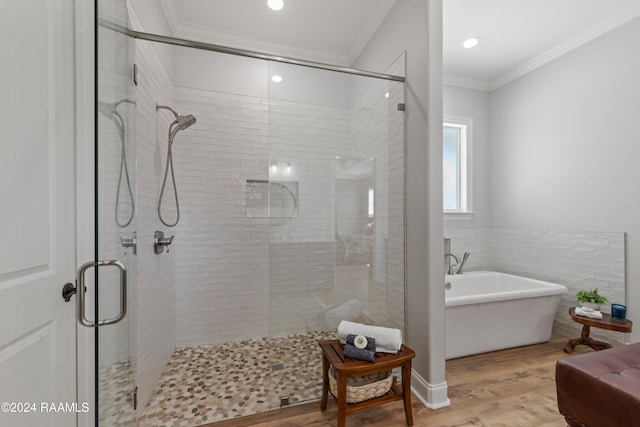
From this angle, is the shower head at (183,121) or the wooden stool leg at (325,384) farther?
the shower head at (183,121)

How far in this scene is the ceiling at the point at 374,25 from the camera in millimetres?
2268

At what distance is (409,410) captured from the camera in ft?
5.03

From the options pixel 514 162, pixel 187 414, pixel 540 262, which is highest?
pixel 514 162

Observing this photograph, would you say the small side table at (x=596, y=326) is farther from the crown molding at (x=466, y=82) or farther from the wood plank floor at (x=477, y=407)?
the crown molding at (x=466, y=82)

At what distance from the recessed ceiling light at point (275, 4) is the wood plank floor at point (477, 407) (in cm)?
305

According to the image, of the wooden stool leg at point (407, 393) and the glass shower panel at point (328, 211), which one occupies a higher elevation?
the glass shower panel at point (328, 211)

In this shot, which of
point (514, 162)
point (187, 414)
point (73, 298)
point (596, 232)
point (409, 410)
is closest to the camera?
point (73, 298)

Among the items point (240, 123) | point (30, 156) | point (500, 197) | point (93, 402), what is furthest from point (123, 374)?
point (500, 197)

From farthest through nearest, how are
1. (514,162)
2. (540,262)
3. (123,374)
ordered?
(514,162) < (540,262) < (123,374)

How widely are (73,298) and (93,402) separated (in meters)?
0.41

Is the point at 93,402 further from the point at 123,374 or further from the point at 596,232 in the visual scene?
the point at 596,232

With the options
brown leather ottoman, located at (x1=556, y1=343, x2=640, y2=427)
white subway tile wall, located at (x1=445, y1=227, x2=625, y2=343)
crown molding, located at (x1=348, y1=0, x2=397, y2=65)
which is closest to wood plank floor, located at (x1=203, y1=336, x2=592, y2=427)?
brown leather ottoman, located at (x1=556, y1=343, x2=640, y2=427)

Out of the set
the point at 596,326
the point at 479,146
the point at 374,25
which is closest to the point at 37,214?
the point at 374,25

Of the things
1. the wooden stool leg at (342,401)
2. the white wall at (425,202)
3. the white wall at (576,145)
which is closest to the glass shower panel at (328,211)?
the white wall at (425,202)
